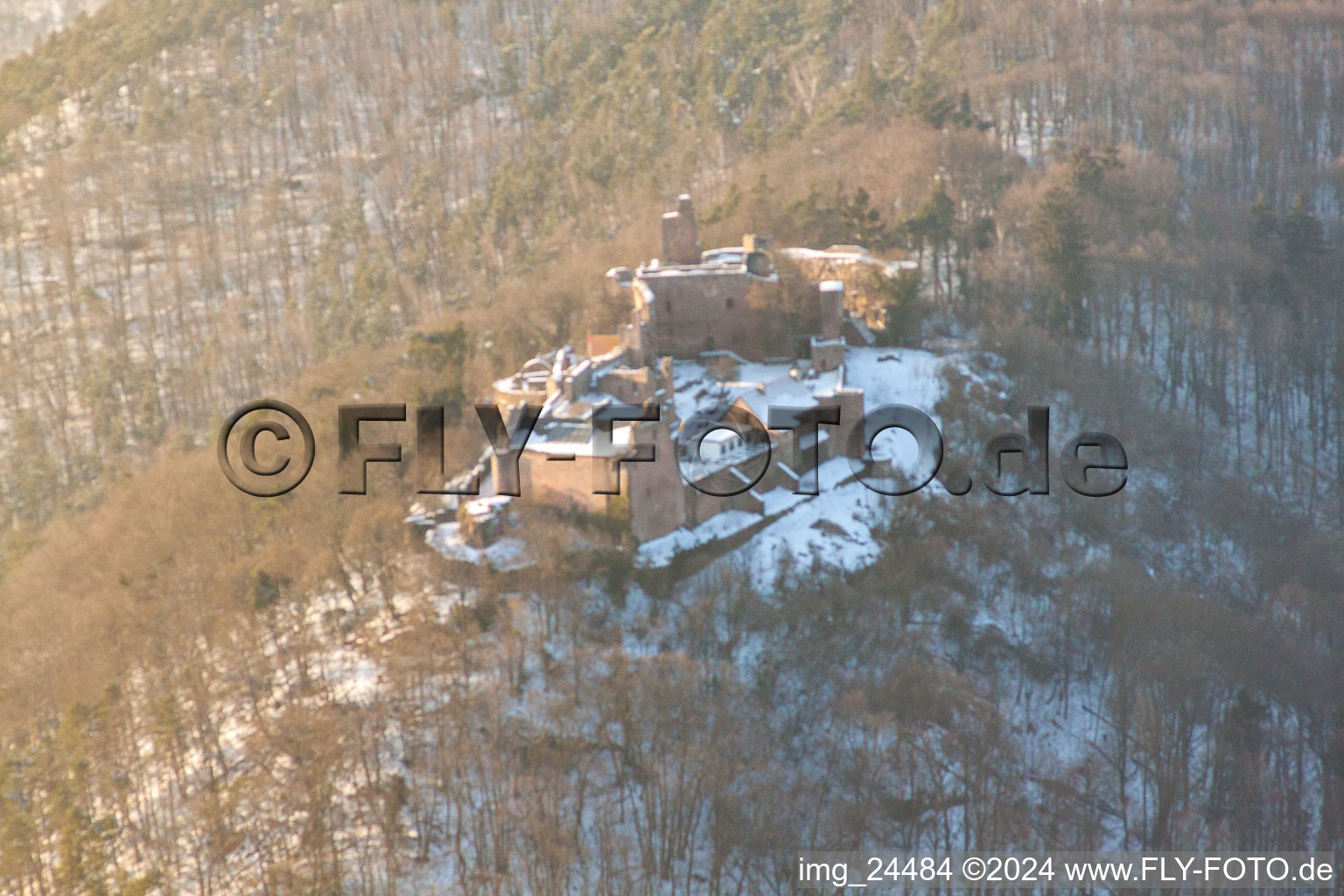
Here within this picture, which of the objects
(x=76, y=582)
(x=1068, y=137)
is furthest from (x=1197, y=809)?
(x=1068, y=137)

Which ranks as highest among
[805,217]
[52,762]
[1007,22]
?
[1007,22]

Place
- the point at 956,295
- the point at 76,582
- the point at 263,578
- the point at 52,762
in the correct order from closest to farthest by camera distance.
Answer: the point at 52,762 → the point at 263,578 → the point at 76,582 → the point at 956,295

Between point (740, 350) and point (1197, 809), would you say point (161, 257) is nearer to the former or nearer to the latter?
point (740, 350)

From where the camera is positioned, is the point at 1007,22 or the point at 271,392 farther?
the point at 1007,22

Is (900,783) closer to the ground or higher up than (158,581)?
closer to the ground

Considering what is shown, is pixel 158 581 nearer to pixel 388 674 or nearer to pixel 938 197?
pixel 388 674

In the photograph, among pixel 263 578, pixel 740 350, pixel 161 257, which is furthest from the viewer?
pixel 161 257
